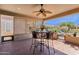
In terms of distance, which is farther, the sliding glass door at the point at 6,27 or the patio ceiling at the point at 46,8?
the sliding glass door at the point at 6,27

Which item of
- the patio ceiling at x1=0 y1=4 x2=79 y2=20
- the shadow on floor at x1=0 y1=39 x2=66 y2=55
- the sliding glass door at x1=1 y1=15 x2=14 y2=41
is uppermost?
the patio ceiling at x1=0 y1=4 x2=79 y2=20

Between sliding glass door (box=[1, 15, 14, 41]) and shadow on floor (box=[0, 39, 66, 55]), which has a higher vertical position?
sliding glass door (box=[1, 15, 14, 41])

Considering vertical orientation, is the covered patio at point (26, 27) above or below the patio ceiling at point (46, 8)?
below

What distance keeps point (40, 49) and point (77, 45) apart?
1.15 meters

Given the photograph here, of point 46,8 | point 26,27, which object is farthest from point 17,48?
point 46,8

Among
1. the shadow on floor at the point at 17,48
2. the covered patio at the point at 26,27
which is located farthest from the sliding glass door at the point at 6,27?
the shadow on floor at the point at 17,48

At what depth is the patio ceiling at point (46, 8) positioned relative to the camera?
137 inches

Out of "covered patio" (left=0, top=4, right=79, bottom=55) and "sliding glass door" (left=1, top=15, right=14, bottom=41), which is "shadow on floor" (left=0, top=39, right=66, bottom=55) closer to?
"covered patio" (left=0, top=4, right=79, bottom=55)

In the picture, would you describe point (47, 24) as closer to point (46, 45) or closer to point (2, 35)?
point (46, 45)

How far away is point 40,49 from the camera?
379 cm

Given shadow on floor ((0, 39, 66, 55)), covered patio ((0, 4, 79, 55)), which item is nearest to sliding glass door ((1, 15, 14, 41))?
covered patio ((0, 4, 79, 55))

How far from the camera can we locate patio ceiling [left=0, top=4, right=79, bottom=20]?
11.5 feet

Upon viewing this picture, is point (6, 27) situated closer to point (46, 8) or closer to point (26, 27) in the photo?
point (26, 27)

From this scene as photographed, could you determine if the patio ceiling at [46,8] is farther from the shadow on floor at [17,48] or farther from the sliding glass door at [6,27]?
the shadow on floor at [17,48]
